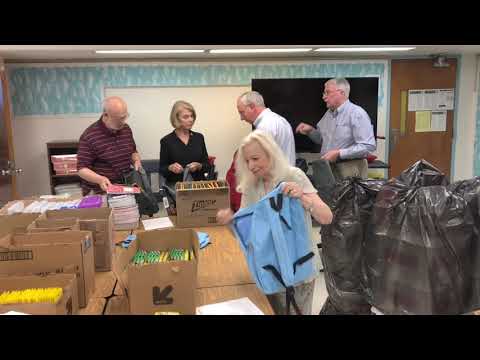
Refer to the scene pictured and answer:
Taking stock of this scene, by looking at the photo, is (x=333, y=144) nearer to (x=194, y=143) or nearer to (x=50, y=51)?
(x=194, y=143)

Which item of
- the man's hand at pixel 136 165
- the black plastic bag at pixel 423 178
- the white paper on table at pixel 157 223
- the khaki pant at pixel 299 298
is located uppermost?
the man's hand at pixel 136 165

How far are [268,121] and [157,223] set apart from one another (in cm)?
128

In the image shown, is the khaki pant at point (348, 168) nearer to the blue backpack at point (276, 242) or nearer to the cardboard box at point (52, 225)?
the blue backpack at point (276, 242)

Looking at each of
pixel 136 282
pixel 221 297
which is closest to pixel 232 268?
pixel 221 297

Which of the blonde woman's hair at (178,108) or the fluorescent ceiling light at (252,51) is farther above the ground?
the fluorescent ceiling light at (252,51)

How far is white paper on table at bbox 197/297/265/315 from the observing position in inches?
63.1

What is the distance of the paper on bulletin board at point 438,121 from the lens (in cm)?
597

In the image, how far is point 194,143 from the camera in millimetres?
3568

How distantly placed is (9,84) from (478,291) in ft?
17.6

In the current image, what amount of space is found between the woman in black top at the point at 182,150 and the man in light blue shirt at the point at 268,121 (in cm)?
45

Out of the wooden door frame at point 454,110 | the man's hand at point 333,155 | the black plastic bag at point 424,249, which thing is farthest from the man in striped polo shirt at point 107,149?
the wooden door frame at point 454,110

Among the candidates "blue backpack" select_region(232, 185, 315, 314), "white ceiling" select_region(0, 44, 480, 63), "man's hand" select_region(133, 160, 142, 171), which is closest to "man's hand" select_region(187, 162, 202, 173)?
"man's hand" select_region(133, 160, 142, 171)

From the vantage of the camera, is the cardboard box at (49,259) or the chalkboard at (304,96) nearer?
the cardboard box at (49,259)

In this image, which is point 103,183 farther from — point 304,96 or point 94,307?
point 304,96
